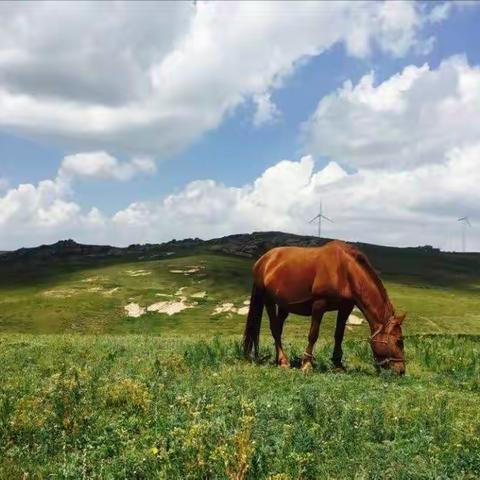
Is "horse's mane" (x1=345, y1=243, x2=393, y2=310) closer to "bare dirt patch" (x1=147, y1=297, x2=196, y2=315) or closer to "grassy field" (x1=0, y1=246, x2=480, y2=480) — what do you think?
"grassy field" (x1=0, y1=246, x2=480, y2=480)

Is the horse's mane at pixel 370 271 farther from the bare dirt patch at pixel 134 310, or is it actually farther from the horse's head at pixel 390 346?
the bare dirt patch at pixel 134 310

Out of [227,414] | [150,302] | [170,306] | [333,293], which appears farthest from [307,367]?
[150,302]

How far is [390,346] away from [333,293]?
231 centimetres

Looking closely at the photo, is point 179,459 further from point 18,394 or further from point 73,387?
point 18,394

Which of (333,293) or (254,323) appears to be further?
(254,323)

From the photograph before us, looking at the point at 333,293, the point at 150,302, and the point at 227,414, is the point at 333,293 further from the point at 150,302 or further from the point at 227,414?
the point at 150,302

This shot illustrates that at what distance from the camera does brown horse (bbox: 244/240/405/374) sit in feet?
58.9

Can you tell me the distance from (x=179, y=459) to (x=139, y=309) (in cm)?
7820

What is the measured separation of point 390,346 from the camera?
Answer: 58.3 ft

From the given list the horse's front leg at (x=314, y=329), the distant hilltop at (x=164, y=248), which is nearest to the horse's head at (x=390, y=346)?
the horse's front leg at (x=314, y=329)

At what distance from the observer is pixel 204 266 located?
402 ft

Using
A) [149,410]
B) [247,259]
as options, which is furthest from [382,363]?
[247,259]

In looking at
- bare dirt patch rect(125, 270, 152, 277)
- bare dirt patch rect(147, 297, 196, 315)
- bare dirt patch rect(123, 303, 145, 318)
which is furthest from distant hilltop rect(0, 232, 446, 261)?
bare dirt patch rect(123, 303, 145, 318)

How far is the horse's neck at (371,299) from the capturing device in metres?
18.1
